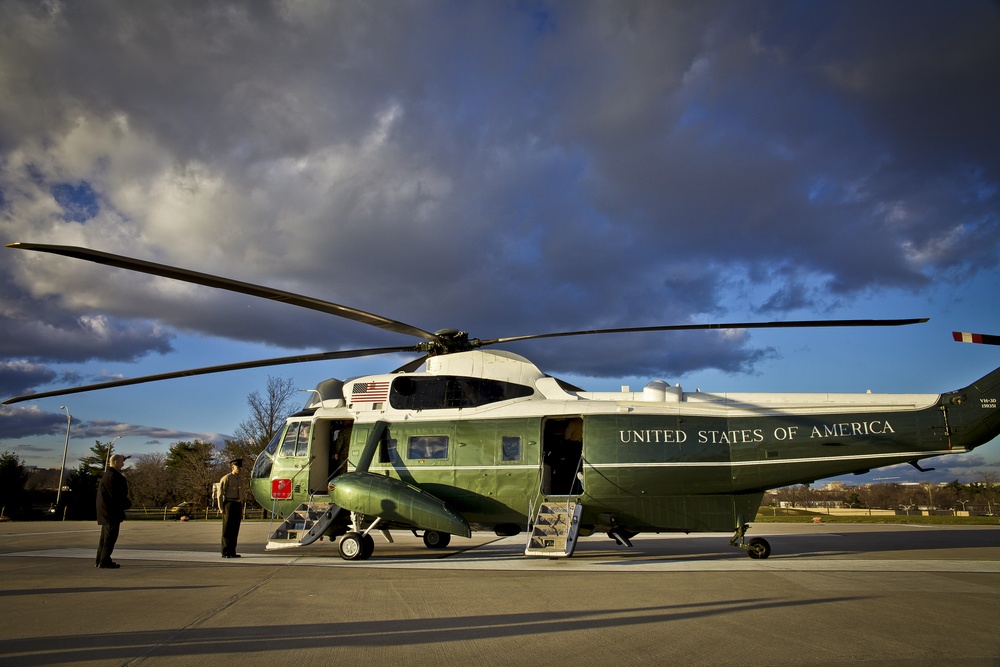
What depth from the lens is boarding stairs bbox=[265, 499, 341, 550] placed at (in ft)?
40.3

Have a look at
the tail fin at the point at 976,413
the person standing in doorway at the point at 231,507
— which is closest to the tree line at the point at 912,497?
the tail fin at the point at 976,413

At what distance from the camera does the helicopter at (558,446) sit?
1166 centimetres

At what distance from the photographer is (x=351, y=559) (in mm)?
11961

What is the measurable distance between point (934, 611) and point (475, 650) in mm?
5104

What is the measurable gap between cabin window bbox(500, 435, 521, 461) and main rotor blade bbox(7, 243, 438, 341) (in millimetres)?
3169

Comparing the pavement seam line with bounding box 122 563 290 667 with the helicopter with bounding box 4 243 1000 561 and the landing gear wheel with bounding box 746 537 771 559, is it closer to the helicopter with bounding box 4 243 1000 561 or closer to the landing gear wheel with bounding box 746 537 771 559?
the helicopter with bounding box 4 243 1000 561

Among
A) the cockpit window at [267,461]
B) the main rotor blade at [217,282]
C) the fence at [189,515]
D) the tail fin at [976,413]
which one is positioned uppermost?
the main rotor blade at [217,282]

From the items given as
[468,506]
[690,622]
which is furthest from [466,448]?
[690,622]

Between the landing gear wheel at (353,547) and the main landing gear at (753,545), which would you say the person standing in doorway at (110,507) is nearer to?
the landing gear wheel at (353,547)

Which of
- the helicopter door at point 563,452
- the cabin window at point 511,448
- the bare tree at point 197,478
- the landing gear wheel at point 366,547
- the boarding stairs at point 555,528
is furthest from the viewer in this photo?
the bare tree at point 197,478

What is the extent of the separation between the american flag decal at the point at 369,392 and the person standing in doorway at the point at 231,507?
3.31 m

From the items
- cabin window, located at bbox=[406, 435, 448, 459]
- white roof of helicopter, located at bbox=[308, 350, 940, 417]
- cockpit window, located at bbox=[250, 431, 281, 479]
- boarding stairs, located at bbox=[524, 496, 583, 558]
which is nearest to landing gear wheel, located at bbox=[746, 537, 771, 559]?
white roof of helicopter, located at bbox=[308, 350, 940, 417]

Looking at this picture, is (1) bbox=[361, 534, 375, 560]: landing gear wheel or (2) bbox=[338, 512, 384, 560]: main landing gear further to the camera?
(1) bbox=[361, 534, 375, 560]: landing gear wheel

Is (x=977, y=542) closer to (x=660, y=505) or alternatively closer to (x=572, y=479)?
(x=660, y=505)
